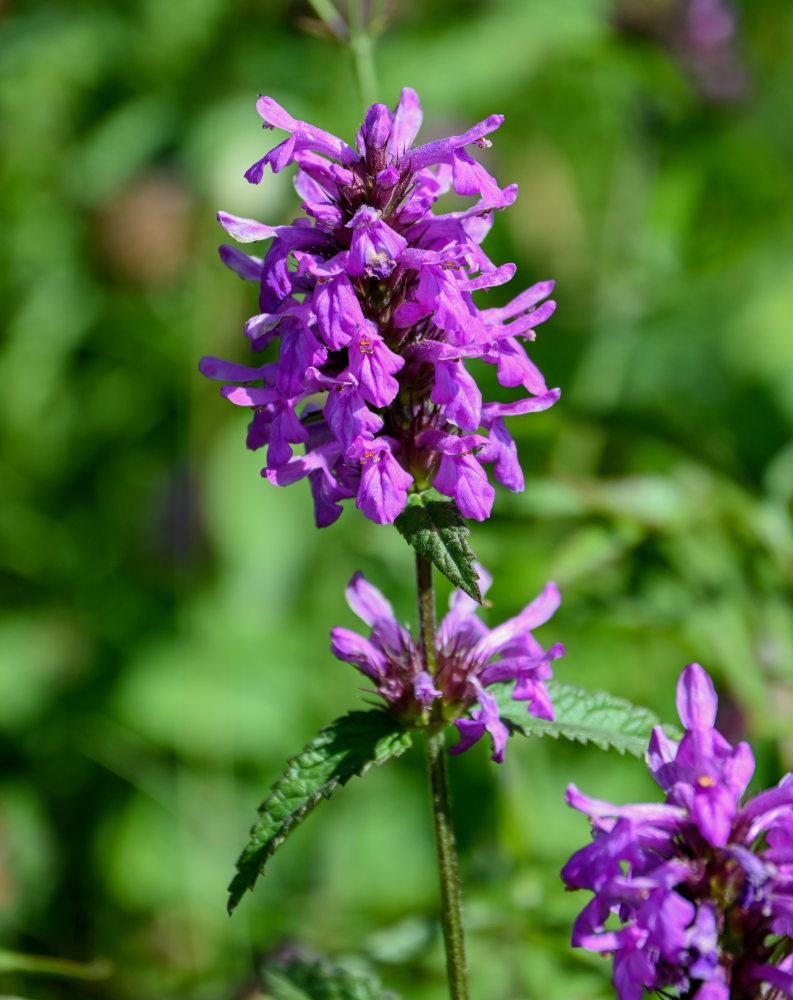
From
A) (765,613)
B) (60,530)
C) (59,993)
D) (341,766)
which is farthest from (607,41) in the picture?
(59,993)

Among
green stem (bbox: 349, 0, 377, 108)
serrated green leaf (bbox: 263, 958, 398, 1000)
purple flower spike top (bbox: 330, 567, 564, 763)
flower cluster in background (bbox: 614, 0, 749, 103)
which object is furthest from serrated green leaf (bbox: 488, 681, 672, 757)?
flower cluster in background (bbox: 614, 0, 749, 103)

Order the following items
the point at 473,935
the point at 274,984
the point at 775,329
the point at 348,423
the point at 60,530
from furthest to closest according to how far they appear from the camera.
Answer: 1. the point at 775,329
2. the point at 60,530
3. the point at 473,935
4. the point at 274,984
5. the point at 348,423

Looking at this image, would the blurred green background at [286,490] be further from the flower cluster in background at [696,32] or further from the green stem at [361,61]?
the green stem at [361,61]

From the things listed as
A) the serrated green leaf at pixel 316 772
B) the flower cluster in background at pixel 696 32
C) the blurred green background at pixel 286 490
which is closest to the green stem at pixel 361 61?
the blurred green background at pixel 286 490

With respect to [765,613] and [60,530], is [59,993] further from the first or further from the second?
[765,613]

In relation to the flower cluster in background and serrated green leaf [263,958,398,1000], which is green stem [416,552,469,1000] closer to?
serrated green leaf [263,958,398,1000]

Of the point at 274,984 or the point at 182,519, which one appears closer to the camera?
the point at 274,984
